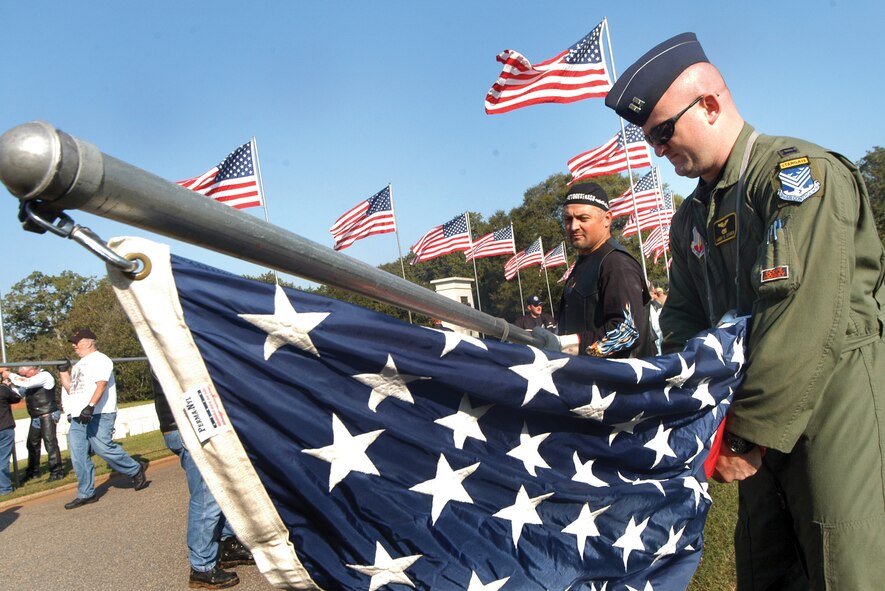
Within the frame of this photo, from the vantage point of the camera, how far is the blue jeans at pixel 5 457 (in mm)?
10344

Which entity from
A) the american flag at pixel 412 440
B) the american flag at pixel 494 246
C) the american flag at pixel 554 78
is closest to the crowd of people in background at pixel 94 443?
the american flag at pixel 412 440

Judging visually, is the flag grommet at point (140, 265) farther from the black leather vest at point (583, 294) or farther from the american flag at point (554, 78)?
the american flag at point (554, 78)

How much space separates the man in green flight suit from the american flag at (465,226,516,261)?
22670mm

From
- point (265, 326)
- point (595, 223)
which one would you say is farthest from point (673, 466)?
point (595, 223)

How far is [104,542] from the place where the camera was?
6.86 meters

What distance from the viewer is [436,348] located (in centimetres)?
164

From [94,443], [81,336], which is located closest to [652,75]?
[81,336]

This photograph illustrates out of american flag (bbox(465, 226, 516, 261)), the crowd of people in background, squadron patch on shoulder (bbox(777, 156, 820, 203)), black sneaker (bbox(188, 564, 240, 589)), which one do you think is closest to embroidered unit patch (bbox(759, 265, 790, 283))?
squadron patch on shoulder (bbox(777, 156, 820, 203))

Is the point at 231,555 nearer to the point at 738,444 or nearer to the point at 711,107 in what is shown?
the point at 738,444

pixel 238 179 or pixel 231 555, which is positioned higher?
pixel 238 179

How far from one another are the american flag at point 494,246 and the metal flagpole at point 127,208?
78.0 feet

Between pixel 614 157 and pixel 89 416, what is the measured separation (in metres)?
12.5

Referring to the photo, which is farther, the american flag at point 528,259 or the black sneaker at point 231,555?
the american flag at point 528,259

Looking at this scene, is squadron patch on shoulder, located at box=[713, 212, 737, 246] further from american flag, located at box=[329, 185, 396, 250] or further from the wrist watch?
american flag, located at box=[329, 185, 396, 250]
